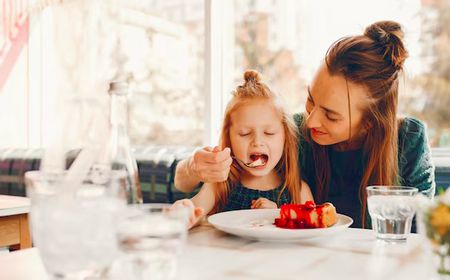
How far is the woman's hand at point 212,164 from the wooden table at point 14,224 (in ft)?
2.53

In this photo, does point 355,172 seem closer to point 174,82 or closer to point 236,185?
point 236,185

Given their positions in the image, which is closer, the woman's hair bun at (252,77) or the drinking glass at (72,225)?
the drinking glass at (72,225)

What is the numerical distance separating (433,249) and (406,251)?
0.22 m

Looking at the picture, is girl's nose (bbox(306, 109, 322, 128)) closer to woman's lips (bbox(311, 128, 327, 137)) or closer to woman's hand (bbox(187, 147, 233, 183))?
woman's lips (bbox(311, 128, 327, 137))

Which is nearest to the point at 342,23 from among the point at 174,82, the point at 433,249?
the point at 174,82

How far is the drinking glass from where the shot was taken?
2.33 ft

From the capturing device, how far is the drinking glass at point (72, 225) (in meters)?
0.71

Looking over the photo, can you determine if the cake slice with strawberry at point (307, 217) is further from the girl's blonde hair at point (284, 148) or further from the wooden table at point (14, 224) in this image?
the wooden table at point (14, 224)

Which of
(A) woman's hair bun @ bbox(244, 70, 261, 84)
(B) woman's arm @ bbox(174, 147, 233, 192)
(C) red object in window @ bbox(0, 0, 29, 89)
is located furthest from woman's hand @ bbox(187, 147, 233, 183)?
(C) red object in window @ bbox(0, 0, 29, 89)

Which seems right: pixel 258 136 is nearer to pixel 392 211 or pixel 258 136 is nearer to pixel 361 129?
pixel 361 129

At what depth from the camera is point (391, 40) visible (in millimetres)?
1645

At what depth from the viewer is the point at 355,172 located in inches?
69.6

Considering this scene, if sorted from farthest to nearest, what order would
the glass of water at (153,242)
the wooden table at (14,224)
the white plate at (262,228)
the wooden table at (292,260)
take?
the wooden table at (14,224)
the white plate at (262,228)
the wooden table at (292,260)
the glass of water at (153,242)

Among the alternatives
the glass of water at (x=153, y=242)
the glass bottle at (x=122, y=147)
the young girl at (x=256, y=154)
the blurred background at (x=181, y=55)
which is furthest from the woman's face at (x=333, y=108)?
the glass of water at (x=153, y=242)
